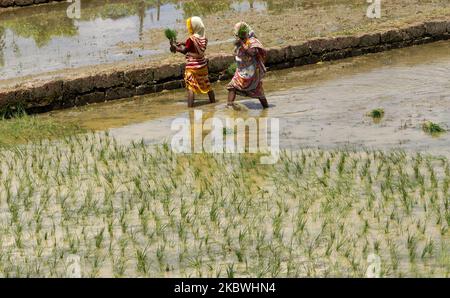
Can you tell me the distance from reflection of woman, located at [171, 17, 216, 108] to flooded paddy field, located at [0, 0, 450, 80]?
173 cm

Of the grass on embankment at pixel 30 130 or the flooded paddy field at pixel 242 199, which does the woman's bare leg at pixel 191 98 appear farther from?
the grass on embankment at pixel 30 130

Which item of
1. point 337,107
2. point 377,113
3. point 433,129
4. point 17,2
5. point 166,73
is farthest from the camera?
point 17,2

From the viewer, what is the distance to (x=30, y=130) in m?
10.3

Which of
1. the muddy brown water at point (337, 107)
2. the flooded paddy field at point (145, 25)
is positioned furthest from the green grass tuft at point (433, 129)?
the flooded paddy field at point (145, 25)

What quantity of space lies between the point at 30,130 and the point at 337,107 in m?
3.30

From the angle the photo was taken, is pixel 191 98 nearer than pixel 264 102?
No

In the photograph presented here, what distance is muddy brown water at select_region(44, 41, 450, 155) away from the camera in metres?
9.52

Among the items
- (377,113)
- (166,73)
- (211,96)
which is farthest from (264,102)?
(166,73)

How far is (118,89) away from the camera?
1241 centimetres

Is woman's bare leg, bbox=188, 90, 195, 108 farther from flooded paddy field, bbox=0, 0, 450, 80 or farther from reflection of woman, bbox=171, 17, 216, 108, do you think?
flooded paddy field, bbox=0, 0, 450, 80

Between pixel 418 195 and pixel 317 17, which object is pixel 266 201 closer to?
pixel 418 195

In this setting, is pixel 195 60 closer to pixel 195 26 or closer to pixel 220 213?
pixel 195 26

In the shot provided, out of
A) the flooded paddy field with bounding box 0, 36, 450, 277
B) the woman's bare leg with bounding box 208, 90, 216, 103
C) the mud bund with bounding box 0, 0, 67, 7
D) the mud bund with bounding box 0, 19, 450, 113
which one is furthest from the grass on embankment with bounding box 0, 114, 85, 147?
the mud bund with bounding box 0, 0, 67, 7
